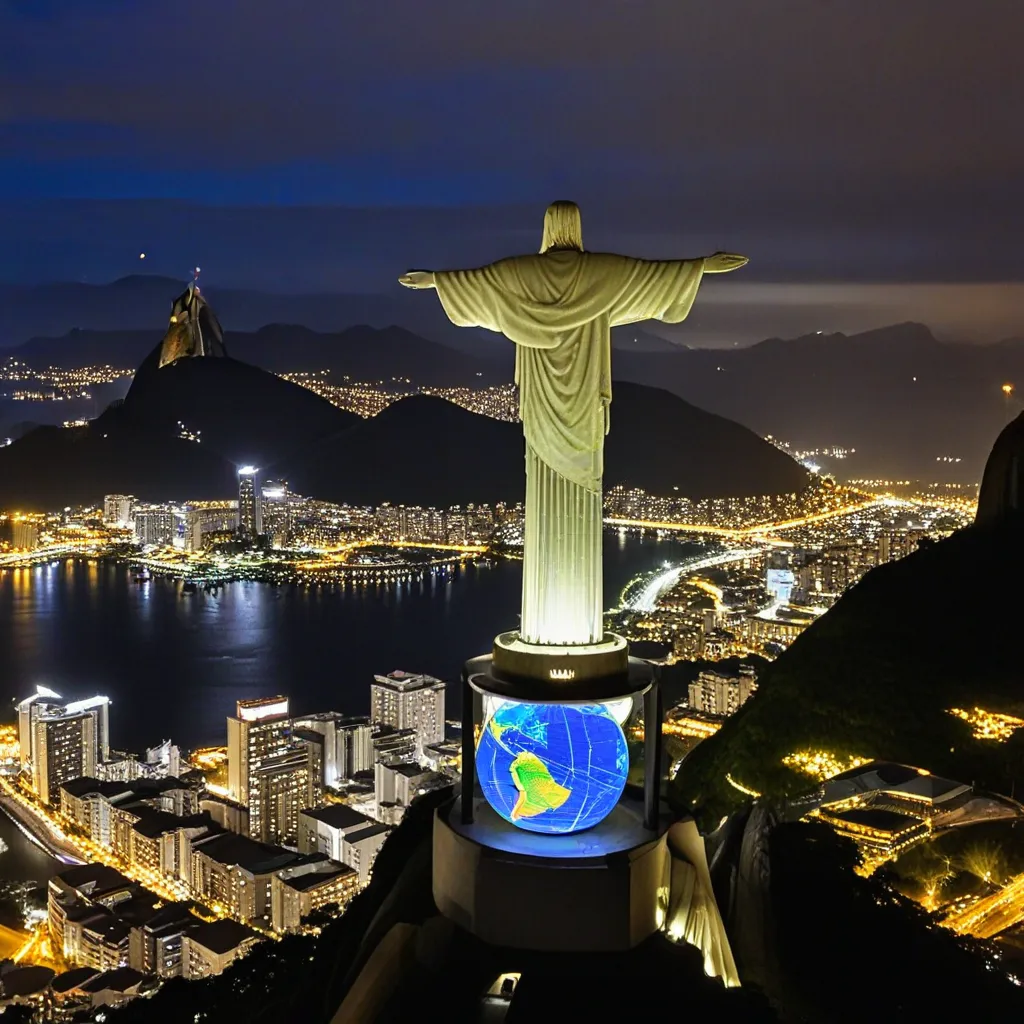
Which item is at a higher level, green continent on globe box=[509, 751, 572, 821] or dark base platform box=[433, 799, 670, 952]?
green continent on globe box=[509, 751, 572, 821]

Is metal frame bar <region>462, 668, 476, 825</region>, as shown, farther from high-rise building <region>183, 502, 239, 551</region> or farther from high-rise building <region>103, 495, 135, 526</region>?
high-rise building <region>103, 495, 135, 526</region>

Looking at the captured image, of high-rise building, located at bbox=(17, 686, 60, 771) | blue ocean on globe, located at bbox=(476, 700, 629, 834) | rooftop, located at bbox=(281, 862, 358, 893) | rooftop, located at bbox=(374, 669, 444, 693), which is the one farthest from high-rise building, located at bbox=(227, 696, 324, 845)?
blue ocean on globe, located at bbox=(476, 700, 629, 834)

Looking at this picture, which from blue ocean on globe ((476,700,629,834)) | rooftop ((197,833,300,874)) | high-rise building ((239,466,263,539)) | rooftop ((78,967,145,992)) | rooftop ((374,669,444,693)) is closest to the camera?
blue ocean on globe ((476,700,629,834))

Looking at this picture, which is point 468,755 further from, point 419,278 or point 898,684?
point 898,684

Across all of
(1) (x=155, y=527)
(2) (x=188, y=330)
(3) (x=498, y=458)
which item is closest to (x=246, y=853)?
(1) (x=155, y=527)

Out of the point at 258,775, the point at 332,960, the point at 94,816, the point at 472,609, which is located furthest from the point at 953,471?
the point at 332,960

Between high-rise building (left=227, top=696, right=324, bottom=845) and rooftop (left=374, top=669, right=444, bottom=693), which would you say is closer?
high-rise building (left=227, top=696, right=324, bottom=845)

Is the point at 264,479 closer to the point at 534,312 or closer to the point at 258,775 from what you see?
the point at 258,775

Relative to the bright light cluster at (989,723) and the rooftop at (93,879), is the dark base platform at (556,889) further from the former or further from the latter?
the rooftop at (93,879)
